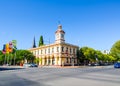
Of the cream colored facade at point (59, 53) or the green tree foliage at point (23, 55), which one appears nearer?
the cream colored facade at point (59, 53)

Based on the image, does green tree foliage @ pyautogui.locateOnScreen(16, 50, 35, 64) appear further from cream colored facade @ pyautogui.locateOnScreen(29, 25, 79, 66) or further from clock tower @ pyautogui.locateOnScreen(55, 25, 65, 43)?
clock tower @ pyautogui.locateOnScreen(55, 25, 65, 43)

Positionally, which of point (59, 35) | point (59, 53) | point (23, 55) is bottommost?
point (23, 55)

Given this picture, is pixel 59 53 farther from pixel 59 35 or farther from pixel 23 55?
pixel 23 55

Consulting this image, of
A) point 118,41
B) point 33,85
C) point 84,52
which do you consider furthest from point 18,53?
point 33,85

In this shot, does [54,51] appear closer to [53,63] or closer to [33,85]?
Answer: [53,63]

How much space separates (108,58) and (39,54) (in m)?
42.3

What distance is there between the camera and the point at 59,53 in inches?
2697

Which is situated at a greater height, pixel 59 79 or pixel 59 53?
pixel 59 53

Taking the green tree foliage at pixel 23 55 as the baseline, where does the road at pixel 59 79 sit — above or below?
below

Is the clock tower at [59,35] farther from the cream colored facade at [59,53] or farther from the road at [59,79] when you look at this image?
the road at [59,79]

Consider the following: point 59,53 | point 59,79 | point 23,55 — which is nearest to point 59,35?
point 59,53

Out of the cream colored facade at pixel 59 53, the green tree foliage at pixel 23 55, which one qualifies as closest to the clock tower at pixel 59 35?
the cream colored facade at pixel 59 53

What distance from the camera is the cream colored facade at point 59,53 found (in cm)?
6875

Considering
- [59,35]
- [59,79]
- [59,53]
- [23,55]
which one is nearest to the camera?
[59,79]
